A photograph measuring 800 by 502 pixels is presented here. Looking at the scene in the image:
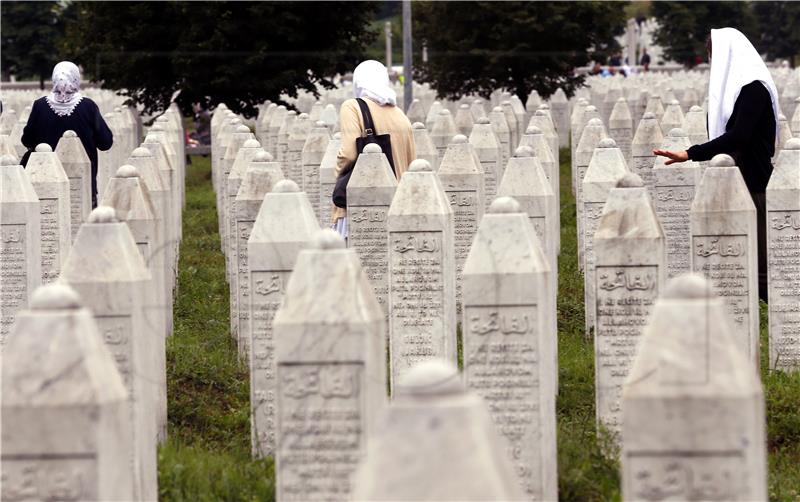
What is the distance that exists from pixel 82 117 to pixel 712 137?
19.2 ft

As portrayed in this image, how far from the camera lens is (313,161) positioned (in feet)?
59.4

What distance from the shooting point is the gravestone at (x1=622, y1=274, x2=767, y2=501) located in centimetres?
646

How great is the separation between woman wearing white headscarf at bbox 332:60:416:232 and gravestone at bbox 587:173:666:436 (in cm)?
398

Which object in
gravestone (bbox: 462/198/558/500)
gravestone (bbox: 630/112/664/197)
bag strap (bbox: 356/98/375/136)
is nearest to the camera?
gravestone (bbox: 462/198/558/500)

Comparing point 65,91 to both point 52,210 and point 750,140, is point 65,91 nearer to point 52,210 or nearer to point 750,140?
point 52,210

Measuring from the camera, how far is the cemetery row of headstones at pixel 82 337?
263 inches

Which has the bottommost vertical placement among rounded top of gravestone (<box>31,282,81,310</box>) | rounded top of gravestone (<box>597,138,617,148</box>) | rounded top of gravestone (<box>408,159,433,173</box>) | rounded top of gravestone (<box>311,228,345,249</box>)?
rounded top of gravestone (<box>31,282,81,310</box>)

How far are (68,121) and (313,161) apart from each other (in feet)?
7.69

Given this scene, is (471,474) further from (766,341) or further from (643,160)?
(643,160)

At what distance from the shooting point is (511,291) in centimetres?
890

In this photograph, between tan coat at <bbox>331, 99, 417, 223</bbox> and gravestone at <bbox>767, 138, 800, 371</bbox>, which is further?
tan coat at <bbox>331, 99, 417, 223</bbox>

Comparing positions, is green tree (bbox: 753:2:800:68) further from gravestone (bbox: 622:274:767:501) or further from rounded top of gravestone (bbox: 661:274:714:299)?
gravestone (bbox: 622:274:767:501)

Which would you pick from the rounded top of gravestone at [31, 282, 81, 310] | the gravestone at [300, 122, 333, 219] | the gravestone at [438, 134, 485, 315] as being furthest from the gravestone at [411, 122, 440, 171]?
the rounded top of gravestone at [31, 282, 81, 310]

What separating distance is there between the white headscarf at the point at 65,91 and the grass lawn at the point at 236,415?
6.10 ft
